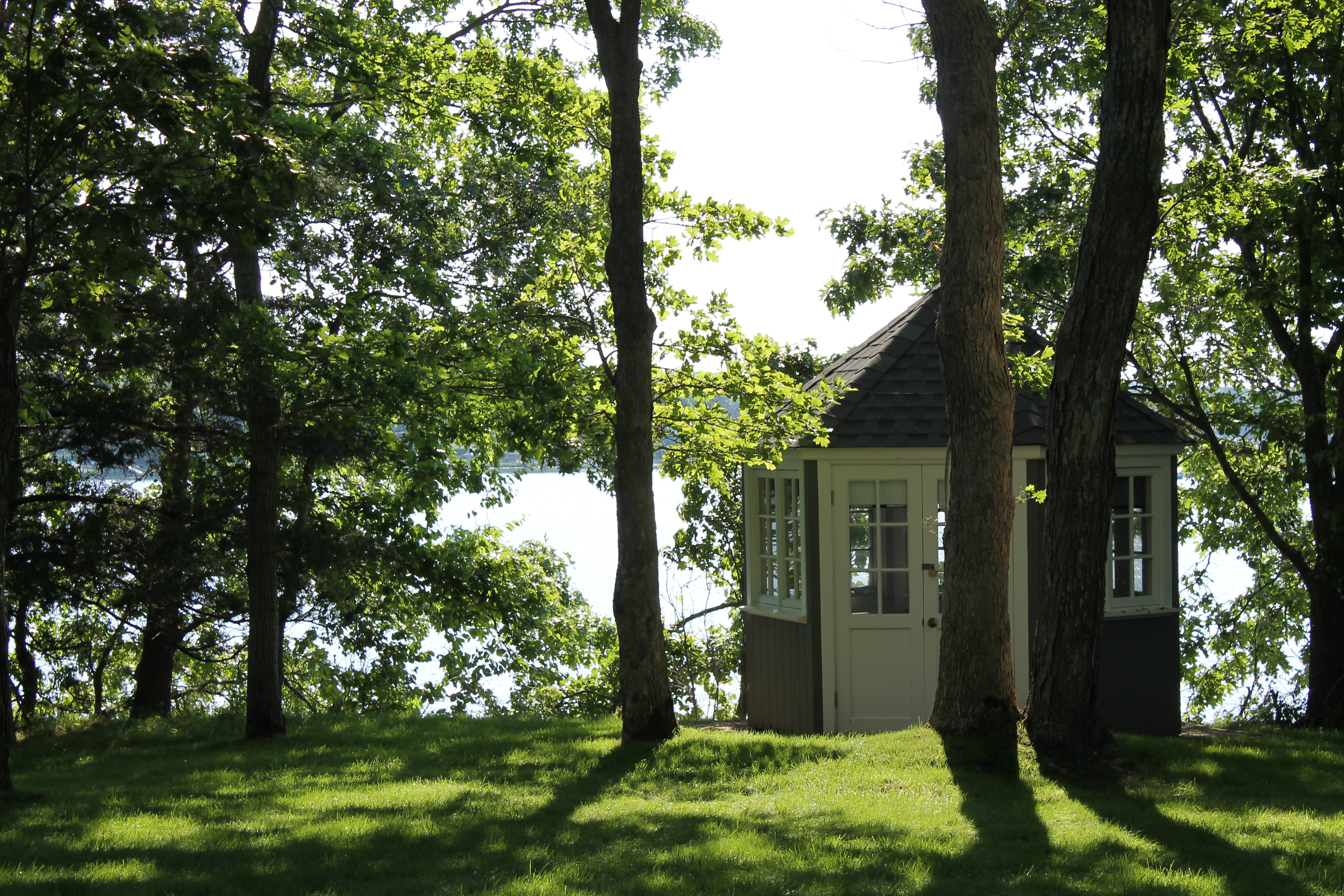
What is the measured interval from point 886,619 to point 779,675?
1.26m

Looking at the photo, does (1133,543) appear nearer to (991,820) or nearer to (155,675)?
(991,820)

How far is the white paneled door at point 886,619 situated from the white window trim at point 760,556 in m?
0.30

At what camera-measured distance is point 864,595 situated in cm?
1005

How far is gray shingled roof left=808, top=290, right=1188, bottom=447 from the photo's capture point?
9.50 meters

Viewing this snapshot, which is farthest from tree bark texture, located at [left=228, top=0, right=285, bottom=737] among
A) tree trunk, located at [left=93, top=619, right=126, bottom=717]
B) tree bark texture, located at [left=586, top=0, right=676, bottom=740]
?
tree trunk, located at [left=93, top=619, right=126, bottom=717]

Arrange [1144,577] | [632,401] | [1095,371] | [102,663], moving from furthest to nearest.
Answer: [102,663] < [1144,577] < [632,401] < [1095,371]

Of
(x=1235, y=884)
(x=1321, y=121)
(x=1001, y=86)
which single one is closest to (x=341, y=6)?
(x=1001, y=86)

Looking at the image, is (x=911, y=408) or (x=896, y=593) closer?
(x=911, y=408)

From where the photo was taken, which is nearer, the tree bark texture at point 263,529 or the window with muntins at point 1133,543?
the tree bark texture at point 263,529

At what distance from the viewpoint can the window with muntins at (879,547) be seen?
9.61m

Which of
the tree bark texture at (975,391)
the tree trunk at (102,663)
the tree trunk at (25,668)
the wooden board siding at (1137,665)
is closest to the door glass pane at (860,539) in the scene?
the wooden board siding at (1137,665)

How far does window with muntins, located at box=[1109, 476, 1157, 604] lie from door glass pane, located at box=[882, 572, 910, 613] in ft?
6.24

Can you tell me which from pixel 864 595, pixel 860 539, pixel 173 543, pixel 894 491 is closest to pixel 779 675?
pixel 864 595

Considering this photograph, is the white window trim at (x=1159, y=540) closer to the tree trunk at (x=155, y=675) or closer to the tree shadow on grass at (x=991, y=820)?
the tree shadow on grass at (x=991, y=820)
